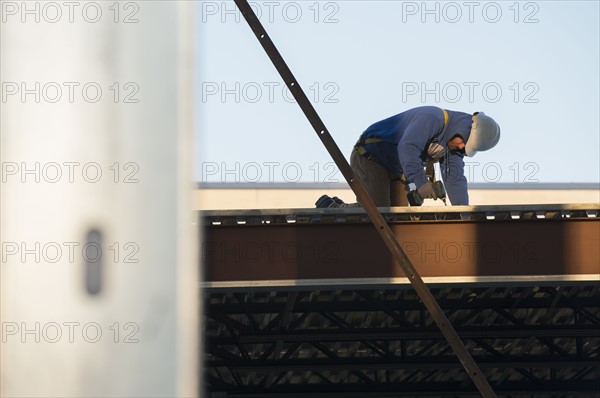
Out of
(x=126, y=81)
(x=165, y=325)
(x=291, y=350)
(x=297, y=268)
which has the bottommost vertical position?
(x=291, y=350)

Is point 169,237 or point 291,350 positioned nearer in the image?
point 169,237

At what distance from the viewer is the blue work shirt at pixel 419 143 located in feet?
30.9

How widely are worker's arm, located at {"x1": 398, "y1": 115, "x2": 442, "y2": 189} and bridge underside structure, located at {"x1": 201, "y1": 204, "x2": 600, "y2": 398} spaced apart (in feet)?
3.38

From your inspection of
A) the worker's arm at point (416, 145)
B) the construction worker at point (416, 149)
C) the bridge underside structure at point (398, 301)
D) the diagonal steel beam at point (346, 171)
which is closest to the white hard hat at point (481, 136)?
the construction worker at point (416, 149)

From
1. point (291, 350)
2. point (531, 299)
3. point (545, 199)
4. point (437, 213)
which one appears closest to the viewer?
point (437, 213)

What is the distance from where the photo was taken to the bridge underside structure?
8.33 metres

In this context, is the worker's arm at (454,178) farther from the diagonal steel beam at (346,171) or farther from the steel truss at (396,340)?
the diagonal steel beam at (346,171)

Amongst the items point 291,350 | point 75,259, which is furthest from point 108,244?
point 291,350

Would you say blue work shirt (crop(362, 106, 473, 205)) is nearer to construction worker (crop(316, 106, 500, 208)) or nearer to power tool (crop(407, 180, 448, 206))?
construction worker (crop(316, 106, 500, 208))

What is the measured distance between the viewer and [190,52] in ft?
3.67

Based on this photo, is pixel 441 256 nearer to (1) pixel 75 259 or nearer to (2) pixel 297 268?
(2) pixel 297 268

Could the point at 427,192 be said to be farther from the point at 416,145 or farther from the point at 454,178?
the point at 454,178

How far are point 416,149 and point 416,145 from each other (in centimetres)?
4

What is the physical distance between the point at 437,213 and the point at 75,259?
7.29 meters
